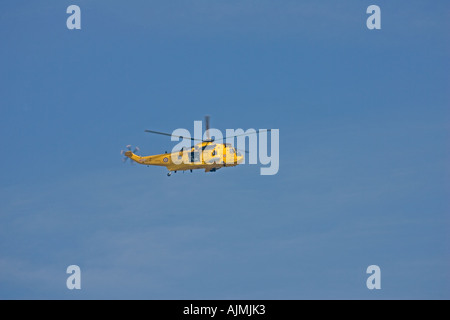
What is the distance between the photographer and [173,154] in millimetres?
164000

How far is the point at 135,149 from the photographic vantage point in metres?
169
